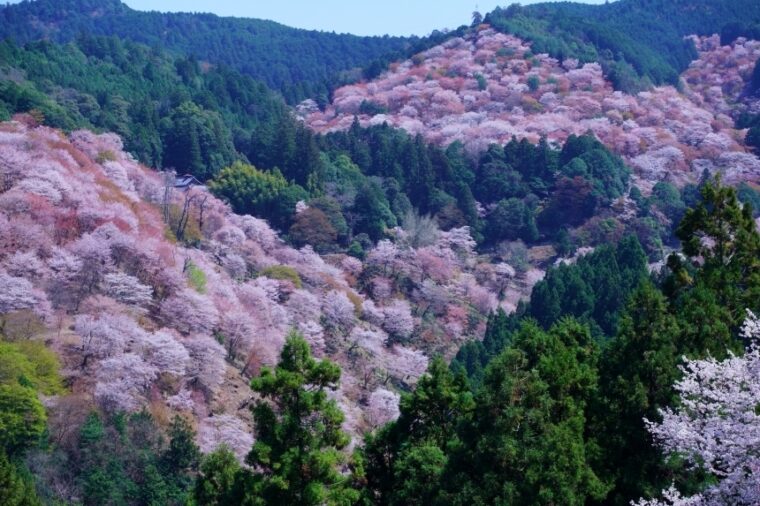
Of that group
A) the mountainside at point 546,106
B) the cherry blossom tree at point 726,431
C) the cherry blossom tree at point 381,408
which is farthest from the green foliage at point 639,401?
the mountainside at point 546,106

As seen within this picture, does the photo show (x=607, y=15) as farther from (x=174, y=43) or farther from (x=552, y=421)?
(x=552, y=421)

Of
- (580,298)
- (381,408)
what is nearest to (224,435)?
(381,408)

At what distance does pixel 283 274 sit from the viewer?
36344mm

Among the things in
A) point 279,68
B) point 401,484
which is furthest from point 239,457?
point 279,68

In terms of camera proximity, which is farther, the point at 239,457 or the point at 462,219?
the point at 462,219

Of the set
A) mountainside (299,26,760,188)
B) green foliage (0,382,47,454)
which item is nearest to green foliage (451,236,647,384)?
green foliage (0,382,47,454)

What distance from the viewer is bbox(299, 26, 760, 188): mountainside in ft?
200

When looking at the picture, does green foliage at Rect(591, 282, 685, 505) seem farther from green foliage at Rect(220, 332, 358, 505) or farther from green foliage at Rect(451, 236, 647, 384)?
green foliage at Rect(451, 236, 647, 384)

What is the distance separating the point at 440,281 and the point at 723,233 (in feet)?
92.1

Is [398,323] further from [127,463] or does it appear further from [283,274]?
[127,463]

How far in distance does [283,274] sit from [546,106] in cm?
3829

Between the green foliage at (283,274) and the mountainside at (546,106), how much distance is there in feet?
81.4

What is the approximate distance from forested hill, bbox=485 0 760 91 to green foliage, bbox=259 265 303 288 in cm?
4442

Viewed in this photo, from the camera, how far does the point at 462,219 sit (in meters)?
49.8
